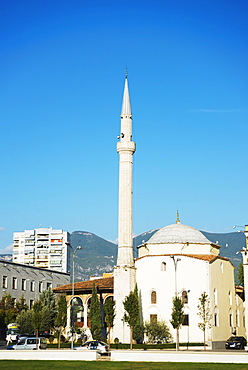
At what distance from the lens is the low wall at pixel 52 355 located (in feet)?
105

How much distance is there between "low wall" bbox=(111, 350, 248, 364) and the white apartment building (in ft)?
421

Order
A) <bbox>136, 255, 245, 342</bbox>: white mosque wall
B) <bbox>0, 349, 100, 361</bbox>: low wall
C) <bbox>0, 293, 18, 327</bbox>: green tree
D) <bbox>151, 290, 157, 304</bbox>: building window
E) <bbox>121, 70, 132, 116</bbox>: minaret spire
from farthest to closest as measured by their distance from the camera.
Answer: <bbox>0, 293, 18, 327</bbox>: green tree → <bbox>121, 70, 132, 116</bbox>: minaret spire → <bbox>151, 290, 157, 304</bbox>: building window → <bbox>136, 255, 245, 342</bbox>: white mosque wall → <bbox>0, 349, 100, 361</bbox>: low wall

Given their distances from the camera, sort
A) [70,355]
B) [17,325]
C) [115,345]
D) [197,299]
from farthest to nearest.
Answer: [17,325], [197,299], [115,345], [70,355]

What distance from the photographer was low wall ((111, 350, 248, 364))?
91.7 feet

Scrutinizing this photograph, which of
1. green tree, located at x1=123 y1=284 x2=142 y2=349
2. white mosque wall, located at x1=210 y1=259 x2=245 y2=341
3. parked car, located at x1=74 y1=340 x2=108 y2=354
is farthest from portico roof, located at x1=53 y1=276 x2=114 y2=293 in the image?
parked car, located at x1=74 y1=340 x2=108 y2=354

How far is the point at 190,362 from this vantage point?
29.2m

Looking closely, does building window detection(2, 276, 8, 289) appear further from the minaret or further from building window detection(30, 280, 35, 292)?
the minaret

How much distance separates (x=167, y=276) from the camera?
52281mm

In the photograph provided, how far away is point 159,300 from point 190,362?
896 inches

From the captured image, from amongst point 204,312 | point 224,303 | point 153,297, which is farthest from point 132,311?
point 224,303

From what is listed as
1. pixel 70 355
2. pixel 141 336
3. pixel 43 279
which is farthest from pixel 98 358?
pixel 43 279

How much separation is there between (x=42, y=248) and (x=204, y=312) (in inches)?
4621

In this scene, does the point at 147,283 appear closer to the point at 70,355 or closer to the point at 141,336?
the point at 141,336

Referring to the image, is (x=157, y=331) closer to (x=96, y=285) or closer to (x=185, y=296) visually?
(x=185, y=296)
